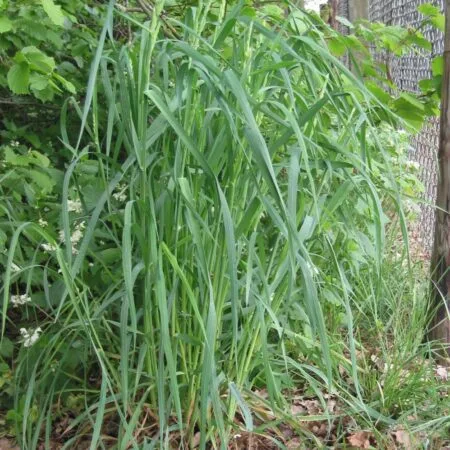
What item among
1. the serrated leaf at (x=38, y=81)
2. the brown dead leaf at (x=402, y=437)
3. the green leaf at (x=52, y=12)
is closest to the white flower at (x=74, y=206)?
the serrated leaf at (x=38, y=81)

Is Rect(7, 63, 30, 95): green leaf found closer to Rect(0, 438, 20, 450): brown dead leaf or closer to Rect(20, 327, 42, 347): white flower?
Rect(20, 327, 42, 347): white flower

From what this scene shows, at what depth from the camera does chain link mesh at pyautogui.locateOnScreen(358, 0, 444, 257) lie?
3.81 metres

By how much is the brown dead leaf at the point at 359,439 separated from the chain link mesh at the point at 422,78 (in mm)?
1824

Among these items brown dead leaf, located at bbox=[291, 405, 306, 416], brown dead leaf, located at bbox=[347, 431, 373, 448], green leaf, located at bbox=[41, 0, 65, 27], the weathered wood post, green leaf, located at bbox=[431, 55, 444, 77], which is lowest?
brown dead leaf, located at bbox=[291, 405, 306, 416]

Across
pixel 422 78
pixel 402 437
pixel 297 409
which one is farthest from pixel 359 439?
pixel 422 78

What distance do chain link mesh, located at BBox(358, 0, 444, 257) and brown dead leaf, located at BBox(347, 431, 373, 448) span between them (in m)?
1.82

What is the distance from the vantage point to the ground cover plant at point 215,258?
5.30ft

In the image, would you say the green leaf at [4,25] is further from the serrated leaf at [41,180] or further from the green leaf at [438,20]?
the green leaf at [438,20]

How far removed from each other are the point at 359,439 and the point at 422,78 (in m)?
2.73

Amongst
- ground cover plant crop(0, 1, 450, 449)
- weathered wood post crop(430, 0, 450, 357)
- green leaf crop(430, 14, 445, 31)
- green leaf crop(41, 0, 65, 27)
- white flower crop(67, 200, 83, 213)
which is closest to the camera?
ground cover plant crop(0, 1, 450, 449)

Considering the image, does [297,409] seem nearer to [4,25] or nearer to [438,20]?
[4,25]

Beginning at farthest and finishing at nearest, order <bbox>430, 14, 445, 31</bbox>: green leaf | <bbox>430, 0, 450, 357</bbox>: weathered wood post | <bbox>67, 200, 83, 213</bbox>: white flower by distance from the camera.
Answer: <bbox>430, 14, 445, 31</bbox>: green leaf < <bbox>430, 0, 450, 357</bbox>: weathered wood post < <bbox>67, 200, 83, 213</bbox>: white flower

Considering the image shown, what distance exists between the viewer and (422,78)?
4168 mm

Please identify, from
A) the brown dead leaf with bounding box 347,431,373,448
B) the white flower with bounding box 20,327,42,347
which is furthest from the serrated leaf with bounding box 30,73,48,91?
the brown dead leaf with bounding box 347,431,373,448
